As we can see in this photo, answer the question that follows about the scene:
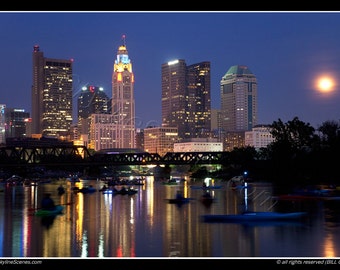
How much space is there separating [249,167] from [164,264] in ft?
317

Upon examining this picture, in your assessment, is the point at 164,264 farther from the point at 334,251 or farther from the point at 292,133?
the point at 292,133

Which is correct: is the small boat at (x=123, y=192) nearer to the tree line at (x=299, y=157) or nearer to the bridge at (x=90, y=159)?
the bridge at (x=90, y=159)

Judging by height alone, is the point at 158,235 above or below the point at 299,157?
below

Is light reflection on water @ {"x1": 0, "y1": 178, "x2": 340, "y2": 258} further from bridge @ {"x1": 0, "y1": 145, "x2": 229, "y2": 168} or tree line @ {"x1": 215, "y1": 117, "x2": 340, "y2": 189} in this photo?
bridge @ {"x1": 0, "y1": 145, "x2": 229, "y2": 168}

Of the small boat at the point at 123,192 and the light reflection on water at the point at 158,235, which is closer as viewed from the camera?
the light reflection on water at the point at 158,235

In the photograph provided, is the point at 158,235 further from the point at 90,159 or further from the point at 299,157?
the point at 90,159

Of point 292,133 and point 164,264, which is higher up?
point 292,133

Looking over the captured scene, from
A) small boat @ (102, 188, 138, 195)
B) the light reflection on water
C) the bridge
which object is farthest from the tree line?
the light reflection on water

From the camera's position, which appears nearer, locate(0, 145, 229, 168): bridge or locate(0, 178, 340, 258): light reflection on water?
locate(0, 178, 340, 258): light reflection on water

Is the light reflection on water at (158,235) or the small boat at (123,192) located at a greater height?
the small boat at (123,192)

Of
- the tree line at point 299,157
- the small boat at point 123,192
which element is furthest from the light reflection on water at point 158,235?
the tree line at point 299,157

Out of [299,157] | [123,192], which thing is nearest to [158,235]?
[123,192]
